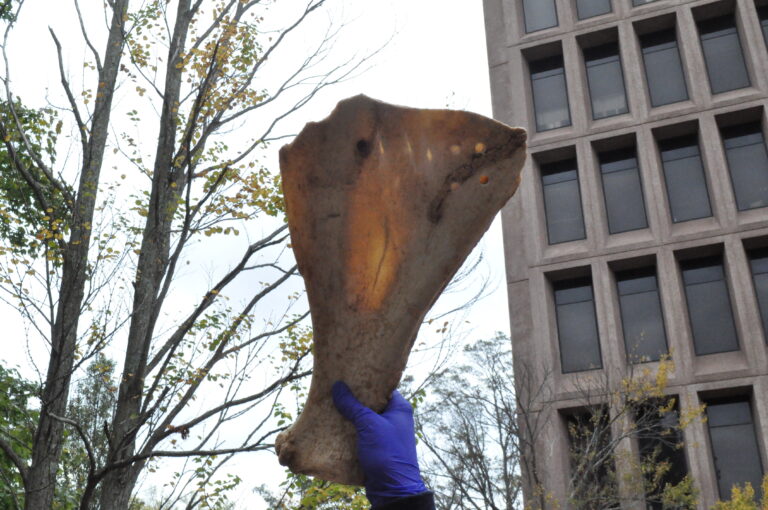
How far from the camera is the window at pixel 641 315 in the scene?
20484 mm

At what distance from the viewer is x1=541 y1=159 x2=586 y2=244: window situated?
23.1 m

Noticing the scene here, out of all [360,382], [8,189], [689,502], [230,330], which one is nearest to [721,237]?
[689,502]

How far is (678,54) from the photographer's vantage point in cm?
2416

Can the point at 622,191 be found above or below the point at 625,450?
above

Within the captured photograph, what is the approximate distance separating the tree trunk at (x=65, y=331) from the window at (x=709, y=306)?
17462 millimetres

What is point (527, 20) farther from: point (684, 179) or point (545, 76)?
point (684, 179)

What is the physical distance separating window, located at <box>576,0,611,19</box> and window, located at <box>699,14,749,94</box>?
3.17 metres

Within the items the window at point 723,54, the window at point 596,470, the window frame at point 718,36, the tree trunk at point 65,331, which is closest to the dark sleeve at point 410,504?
the tree trunk at point 65,331

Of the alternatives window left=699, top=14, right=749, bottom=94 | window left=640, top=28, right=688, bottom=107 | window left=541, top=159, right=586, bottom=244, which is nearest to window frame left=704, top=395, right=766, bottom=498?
window left=541, top=159, right=586, bottom=244

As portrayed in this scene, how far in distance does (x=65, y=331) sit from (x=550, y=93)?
2106cm

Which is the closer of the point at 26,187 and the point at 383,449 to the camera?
the point at 383,449

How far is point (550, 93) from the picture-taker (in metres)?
25.2

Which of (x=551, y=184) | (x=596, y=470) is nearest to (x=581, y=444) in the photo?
(x=596, y=470)

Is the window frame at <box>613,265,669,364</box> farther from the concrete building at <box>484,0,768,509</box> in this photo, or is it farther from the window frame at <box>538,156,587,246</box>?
the window frame at <box>538,156,587,246</box>
